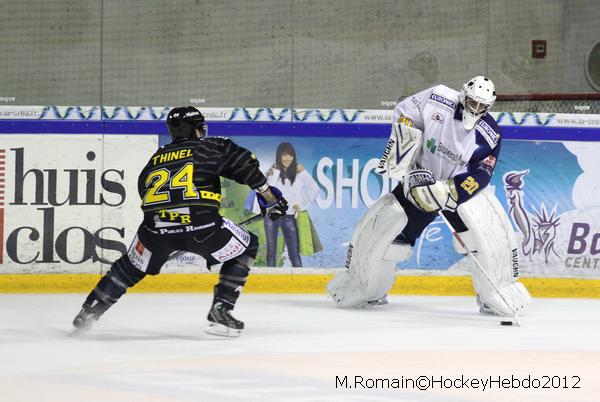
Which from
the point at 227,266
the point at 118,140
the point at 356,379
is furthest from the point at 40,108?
the point at 356,379

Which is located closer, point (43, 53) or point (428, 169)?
point (428, 169)

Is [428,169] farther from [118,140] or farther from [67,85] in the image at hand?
[67,85]

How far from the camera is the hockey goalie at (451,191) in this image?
258 inches

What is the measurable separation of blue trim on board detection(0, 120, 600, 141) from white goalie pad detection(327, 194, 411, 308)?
888 millimetres

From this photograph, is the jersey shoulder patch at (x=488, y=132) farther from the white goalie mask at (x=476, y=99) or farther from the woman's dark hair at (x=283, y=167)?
the woman's dark hair at (x=283, y=167)

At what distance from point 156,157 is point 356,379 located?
1577mm

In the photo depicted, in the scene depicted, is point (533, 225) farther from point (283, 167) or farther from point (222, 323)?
point (222, 323)

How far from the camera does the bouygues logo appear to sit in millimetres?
7391

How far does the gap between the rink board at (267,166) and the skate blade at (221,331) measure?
1.88 meters

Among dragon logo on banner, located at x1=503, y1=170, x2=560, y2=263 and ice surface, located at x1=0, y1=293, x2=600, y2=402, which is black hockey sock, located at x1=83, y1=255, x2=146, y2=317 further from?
dragon logo on banner, located at x1=503, y1=170, x2=560, y2=263

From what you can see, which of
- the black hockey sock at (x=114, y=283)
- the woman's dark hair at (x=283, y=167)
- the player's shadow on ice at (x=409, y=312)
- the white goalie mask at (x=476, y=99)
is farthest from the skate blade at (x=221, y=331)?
the woman's dark hair at (x=283, y=167)

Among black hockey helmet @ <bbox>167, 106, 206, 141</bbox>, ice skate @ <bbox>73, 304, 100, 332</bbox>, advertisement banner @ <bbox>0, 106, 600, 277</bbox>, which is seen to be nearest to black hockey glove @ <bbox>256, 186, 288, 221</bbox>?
black hockey helmet @ <bbox>167, 106, 206, 141</bbox>

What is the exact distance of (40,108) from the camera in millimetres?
7465

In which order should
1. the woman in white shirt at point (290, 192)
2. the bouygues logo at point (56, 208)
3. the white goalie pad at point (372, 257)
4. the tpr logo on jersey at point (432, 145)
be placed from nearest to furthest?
1. the tpr logo on jersey at point (432, 145)
2. the white goalie pad at point (372, 257)
3. the bouygues logo at point (56, 208)
4. the woman in white shirt at point (290, 192)
